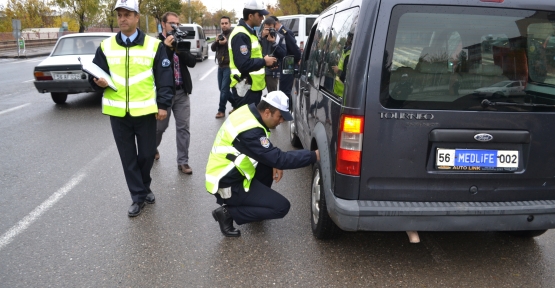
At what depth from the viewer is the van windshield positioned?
303cm

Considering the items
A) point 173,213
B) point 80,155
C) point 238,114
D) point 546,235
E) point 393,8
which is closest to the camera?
point 393,8

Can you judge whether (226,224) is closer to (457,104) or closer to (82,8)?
(457,104)

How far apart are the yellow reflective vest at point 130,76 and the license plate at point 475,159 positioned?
2.53m

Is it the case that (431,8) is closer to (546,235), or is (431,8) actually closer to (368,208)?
(368,208)

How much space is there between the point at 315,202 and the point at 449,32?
1.62m

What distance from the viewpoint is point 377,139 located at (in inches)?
122

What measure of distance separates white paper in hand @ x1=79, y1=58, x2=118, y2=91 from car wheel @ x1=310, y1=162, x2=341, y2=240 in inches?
74.8

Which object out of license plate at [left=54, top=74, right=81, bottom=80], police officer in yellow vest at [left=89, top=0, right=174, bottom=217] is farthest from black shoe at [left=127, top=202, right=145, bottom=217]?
license plate at [left=54, top=74, right=81, bottom=80]

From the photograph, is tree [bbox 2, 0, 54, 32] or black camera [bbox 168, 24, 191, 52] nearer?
black camera [bbox 168, 24, 191, 52]

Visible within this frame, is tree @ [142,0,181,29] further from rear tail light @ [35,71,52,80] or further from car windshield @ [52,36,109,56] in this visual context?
rear tail light @ [35,71,52,80]

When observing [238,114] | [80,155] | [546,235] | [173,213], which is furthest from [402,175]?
[80,155]

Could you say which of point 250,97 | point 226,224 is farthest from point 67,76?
point 226,224

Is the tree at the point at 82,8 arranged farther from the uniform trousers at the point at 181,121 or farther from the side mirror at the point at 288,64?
the side mirror at the point at 288,64

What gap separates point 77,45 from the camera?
1072cm
